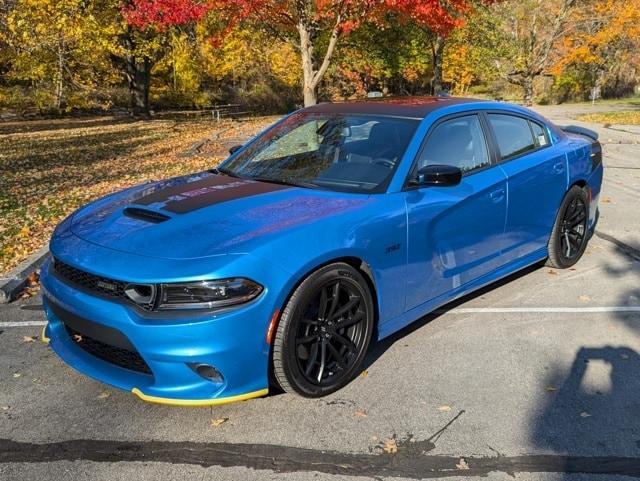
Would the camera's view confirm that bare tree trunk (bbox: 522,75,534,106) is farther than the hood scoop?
Yes

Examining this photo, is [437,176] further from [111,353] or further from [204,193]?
[111,353]

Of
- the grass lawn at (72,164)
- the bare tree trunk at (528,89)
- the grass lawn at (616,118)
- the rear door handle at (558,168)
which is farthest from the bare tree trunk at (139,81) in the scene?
the rear door handle at (558,168)

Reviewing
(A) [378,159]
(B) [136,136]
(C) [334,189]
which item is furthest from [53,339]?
(B) [136,136]

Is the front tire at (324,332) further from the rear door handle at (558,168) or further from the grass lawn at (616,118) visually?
the grass lawn at (616,118)

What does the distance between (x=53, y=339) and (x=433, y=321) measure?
8.31 ft

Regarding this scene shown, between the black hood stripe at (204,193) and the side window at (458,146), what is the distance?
1016 mm

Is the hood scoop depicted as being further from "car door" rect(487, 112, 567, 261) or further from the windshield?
"car door" rect(487, 112, 567, 261)

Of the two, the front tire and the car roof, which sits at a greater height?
the car roof

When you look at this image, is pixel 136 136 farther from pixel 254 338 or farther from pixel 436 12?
pixel 254 338

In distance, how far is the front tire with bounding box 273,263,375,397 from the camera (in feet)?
9.96

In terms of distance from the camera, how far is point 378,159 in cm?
391

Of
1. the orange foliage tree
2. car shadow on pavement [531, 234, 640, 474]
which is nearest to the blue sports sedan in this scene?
car shadow on pavement [531, 234, 640, 474]

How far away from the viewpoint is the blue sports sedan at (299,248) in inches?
112

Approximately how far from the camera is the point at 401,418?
314 cm
